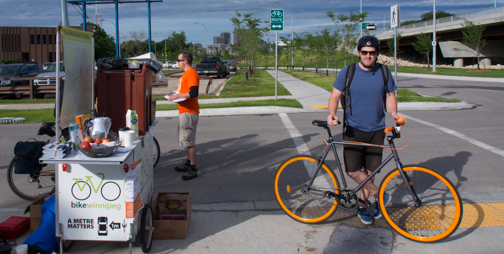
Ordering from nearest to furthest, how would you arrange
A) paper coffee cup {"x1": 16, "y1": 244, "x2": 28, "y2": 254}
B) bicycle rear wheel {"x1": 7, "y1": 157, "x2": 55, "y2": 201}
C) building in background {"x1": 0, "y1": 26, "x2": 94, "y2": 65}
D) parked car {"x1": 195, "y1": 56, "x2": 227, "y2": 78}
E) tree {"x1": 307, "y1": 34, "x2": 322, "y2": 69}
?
paper coffee cup {"x1": 16, "y1": 244, "x2": 28, "y2": 254} → bicycle rear wheel {"x1": 7, "y1": 157, "x2": 55, "y2": 201} → parked car {"x1": 195, "y1": 56, "x2": 227, "y2": 78} → tree {"x1": 307, "y1": 34, "x2": 322, "y2": 69} → building in background {"x1": 0, "y1": 26, "x2": 94, "y2": 65}

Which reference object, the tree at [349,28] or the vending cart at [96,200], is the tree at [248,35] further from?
the vending cart at [96,200]

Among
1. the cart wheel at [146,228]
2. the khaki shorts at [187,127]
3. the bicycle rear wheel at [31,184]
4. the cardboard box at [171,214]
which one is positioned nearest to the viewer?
the cart wheel at [146,228]

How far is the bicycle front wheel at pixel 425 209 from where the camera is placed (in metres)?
3.90

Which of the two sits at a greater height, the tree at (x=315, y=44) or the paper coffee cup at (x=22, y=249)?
the tree at (x=315, y=44)

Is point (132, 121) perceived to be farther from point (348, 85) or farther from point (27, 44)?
point (27, 44)

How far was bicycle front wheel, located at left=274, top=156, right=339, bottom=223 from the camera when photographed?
14.3 feet

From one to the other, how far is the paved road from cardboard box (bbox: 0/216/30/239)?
26.1 inches

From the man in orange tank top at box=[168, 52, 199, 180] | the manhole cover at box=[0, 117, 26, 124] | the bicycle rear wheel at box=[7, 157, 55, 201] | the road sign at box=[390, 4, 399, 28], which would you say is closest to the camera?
the bicycle rear wheel at box=[7, 157, 55, 201]

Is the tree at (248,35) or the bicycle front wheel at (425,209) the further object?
the tree at (248,35)

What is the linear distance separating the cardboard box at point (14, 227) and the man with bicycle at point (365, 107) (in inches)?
133

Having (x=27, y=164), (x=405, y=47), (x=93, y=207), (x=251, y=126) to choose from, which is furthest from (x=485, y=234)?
(x=405, y=47)

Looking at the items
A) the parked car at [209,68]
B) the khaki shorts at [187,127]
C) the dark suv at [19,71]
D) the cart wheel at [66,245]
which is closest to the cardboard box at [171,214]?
the cart wheel at [66,245]

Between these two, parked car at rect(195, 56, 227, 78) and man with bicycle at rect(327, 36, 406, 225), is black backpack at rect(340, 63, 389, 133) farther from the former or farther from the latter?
parked car at rect(195, 56, 227, 78)

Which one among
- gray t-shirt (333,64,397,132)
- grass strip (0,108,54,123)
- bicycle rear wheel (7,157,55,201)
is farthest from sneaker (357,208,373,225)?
grass strip (0,108,54,123)
